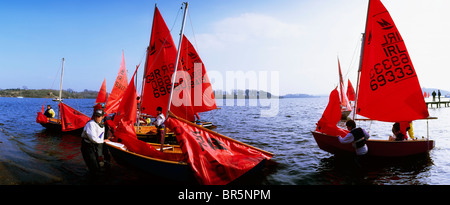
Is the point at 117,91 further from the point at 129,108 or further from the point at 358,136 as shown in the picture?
the point at 358,136

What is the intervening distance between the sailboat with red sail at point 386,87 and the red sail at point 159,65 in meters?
9.65

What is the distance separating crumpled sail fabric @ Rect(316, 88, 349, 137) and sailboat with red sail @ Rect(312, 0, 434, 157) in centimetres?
5

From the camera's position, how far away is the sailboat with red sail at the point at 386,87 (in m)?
11.2

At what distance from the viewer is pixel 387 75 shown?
11.6 m

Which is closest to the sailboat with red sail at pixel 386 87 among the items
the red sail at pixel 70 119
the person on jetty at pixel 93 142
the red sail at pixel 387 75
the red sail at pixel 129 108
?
the red sail at pixel 387 75

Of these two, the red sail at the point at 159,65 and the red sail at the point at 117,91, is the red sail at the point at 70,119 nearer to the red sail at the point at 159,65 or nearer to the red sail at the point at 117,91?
the red sail at the point at 117,91

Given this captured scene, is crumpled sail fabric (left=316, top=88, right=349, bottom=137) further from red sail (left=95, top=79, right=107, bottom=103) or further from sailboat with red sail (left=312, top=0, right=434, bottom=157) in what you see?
red sail (left=95, top=79, right=107, bottom=103)

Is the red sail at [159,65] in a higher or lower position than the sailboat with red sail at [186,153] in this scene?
higher

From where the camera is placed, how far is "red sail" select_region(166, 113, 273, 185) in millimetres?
7602

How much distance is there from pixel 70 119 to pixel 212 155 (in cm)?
1578

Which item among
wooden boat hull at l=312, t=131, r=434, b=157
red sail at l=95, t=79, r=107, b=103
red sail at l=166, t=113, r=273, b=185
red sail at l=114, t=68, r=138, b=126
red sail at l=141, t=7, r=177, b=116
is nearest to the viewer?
red sail at l=166, t=113, r=273, b=185

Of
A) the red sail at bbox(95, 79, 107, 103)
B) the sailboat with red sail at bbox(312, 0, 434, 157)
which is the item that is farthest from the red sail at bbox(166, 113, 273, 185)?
the red sail at bbox(95, 79, 107, 103)

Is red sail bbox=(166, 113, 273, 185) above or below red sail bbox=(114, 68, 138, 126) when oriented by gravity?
below
